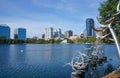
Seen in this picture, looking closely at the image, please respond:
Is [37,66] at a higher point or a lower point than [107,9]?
lower

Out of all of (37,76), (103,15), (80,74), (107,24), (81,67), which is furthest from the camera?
(37,76)

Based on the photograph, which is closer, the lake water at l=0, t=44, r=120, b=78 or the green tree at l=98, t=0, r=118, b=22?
the green tree at l=98, t=0, r=118, b=22

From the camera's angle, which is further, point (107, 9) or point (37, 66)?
point (37, 66)

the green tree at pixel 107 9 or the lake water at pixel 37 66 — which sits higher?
the green tree at pixel 107 9

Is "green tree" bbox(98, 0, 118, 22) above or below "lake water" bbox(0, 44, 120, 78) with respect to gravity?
above

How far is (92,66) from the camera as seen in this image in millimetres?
49719

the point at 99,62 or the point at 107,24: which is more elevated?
the point at 107,24

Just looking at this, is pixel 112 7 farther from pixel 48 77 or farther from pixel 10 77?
pixel 10 77

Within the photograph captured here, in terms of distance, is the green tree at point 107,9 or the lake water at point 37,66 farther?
the lake water at point 37,66

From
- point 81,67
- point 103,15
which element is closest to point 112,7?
point 103,15

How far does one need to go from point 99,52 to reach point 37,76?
2442cm

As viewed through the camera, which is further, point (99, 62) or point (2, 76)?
Result: point (99, 62)

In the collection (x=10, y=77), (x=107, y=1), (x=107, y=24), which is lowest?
(x=10, y=77)

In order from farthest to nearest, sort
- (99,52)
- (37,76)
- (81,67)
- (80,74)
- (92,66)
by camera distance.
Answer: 1. (99,52)
2. (92,66)
3. (37,76)
4. (81,67)
5. (80,74)
